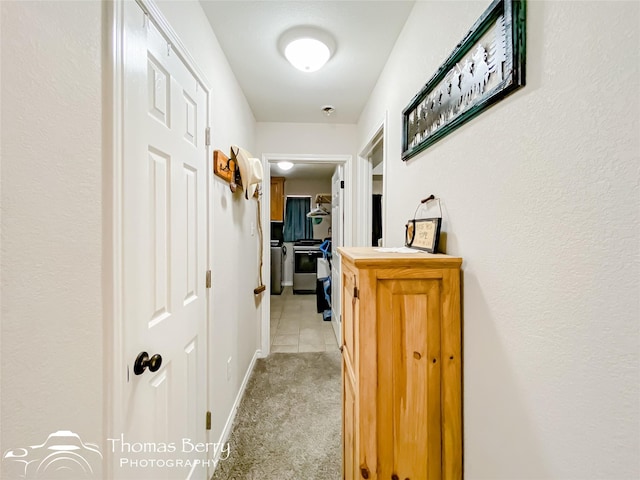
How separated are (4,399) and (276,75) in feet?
6.95

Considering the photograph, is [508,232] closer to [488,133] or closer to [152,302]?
[488,133]

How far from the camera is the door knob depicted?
85cm

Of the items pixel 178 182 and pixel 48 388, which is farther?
pixel 178 182

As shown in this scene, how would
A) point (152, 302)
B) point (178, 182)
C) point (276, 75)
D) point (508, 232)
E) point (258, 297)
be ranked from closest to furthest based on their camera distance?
point (508, 232) < point (152, 302) < point (178, 182) < point (276, 75) < point (258, 297)

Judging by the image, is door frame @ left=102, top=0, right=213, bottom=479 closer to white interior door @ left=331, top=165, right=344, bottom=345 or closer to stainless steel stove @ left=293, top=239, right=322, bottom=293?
white interior door @ left=331, top=165, right=344, bottom=345

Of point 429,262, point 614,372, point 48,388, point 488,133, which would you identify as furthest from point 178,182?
point 614,372

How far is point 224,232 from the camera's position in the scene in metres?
1.74

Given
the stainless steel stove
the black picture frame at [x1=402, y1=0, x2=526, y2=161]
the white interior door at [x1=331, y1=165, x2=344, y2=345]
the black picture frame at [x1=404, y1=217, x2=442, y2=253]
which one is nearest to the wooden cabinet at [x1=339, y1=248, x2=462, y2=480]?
the black picture frame at [x1=404, y1=217, x2=442, y2=253]

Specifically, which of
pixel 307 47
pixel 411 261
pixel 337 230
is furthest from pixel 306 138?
pixel 411 261

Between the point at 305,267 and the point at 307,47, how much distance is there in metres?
4.38

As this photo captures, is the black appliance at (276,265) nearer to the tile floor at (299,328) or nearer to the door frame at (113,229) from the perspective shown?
the tile floor at (299,328)

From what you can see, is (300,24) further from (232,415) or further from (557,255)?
(232,415)

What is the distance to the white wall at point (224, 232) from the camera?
1.33m

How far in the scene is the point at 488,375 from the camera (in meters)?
0.79
